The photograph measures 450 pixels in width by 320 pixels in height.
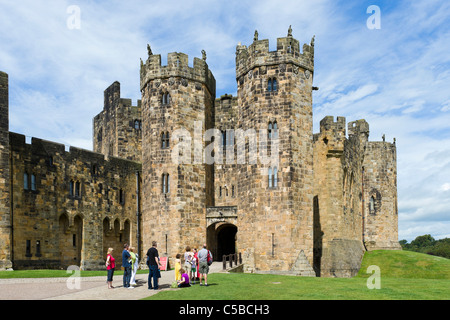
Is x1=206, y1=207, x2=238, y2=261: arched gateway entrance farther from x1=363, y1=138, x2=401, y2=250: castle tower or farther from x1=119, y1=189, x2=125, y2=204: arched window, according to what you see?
x1=363, y1=138, x2=401, y2=250: castle tower

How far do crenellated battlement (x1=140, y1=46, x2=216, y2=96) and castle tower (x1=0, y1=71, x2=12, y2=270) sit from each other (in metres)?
11.7

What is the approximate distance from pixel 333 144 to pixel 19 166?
24044 millimetres

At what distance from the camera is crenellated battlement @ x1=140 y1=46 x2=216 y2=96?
1558 inches

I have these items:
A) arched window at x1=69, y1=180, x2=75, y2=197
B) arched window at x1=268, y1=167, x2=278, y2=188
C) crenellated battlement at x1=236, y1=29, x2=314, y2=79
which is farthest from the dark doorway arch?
crenellated battlement at x1=236, y1=29, x2=314, y2=79

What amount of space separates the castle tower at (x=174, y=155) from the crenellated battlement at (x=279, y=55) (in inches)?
185

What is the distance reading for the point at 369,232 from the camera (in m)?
50.5

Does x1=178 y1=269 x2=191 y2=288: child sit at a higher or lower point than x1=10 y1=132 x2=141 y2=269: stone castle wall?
lower

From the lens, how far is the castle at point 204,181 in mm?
33969

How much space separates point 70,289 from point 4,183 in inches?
520

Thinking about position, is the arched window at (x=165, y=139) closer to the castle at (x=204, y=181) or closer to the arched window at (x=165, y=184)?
the castle at (x=204, y=181)

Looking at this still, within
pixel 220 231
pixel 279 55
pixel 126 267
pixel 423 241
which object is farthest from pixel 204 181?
pixel 423 241

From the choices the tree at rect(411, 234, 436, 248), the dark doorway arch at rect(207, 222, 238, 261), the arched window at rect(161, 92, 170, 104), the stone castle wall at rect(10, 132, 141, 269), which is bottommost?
the tree at rect(411, 234, 436, 248)

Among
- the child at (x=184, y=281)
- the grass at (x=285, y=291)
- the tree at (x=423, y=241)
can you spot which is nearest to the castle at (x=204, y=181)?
the grass at (x=285, y=291)

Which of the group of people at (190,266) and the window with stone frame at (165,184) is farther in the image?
the window with stone frame at (165,184)
